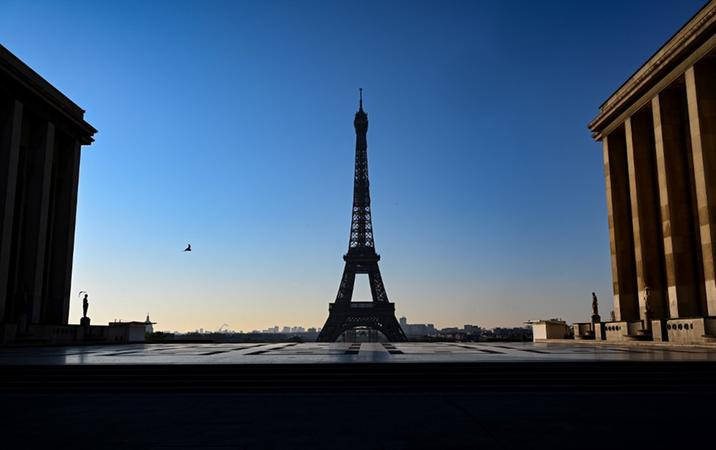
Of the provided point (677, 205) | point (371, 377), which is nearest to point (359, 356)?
point (371, 377)

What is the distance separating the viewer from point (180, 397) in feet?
30.3

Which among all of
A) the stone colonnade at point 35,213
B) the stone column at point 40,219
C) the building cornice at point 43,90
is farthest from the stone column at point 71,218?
the stone column at point 40,219

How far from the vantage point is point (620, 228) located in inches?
1447

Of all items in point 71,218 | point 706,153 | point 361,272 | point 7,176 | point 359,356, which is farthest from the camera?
point 361,272

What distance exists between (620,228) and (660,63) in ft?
37.4

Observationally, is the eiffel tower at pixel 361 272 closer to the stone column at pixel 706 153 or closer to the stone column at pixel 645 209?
the stone column at pixel 645 209

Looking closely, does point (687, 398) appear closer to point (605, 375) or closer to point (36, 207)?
point (605, 375)

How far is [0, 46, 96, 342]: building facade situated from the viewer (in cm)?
3072

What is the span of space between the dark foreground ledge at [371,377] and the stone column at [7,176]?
22.2 m

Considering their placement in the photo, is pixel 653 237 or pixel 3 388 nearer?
pixel 3 388

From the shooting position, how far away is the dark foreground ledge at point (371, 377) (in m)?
10.3

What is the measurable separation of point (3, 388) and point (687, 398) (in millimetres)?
11746

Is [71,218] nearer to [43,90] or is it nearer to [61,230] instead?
[61,230]

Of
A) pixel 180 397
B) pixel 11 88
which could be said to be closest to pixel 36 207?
pixel 11 88
